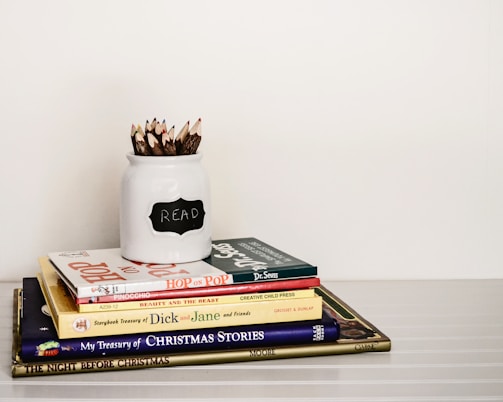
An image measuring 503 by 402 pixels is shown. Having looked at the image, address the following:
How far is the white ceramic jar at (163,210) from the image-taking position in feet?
3.62

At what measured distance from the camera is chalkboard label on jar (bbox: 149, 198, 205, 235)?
1104 millimetres

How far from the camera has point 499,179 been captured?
4.68 feet

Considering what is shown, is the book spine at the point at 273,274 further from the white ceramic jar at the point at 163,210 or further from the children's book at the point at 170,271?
the white ceramic jar at the point at 163,210

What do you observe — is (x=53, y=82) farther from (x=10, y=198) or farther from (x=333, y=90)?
(x=333, y=90)

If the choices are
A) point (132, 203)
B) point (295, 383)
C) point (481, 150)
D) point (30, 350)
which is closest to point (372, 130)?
point (481, 150)

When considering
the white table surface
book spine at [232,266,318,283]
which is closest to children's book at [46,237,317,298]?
book spine at [232,266,318,283]

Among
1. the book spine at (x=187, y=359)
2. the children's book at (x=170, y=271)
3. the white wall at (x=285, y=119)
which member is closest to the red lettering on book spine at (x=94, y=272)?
the children's book at (x=170, y=271)

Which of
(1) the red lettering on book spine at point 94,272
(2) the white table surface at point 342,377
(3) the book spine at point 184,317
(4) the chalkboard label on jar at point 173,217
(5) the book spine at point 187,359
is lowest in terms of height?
(2) the white table surface at point 342,377

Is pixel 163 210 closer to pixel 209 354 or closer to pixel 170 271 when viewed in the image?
pixel 170 271

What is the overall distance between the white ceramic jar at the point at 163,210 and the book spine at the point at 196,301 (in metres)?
0.13

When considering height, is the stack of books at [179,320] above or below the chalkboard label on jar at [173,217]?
below

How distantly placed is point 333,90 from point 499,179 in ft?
1.18

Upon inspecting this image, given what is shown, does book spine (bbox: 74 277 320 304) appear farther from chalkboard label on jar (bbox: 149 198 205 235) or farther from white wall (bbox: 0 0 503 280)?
white wall (bbox: 0 0 503 280)

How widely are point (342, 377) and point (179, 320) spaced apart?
0.22 meters
